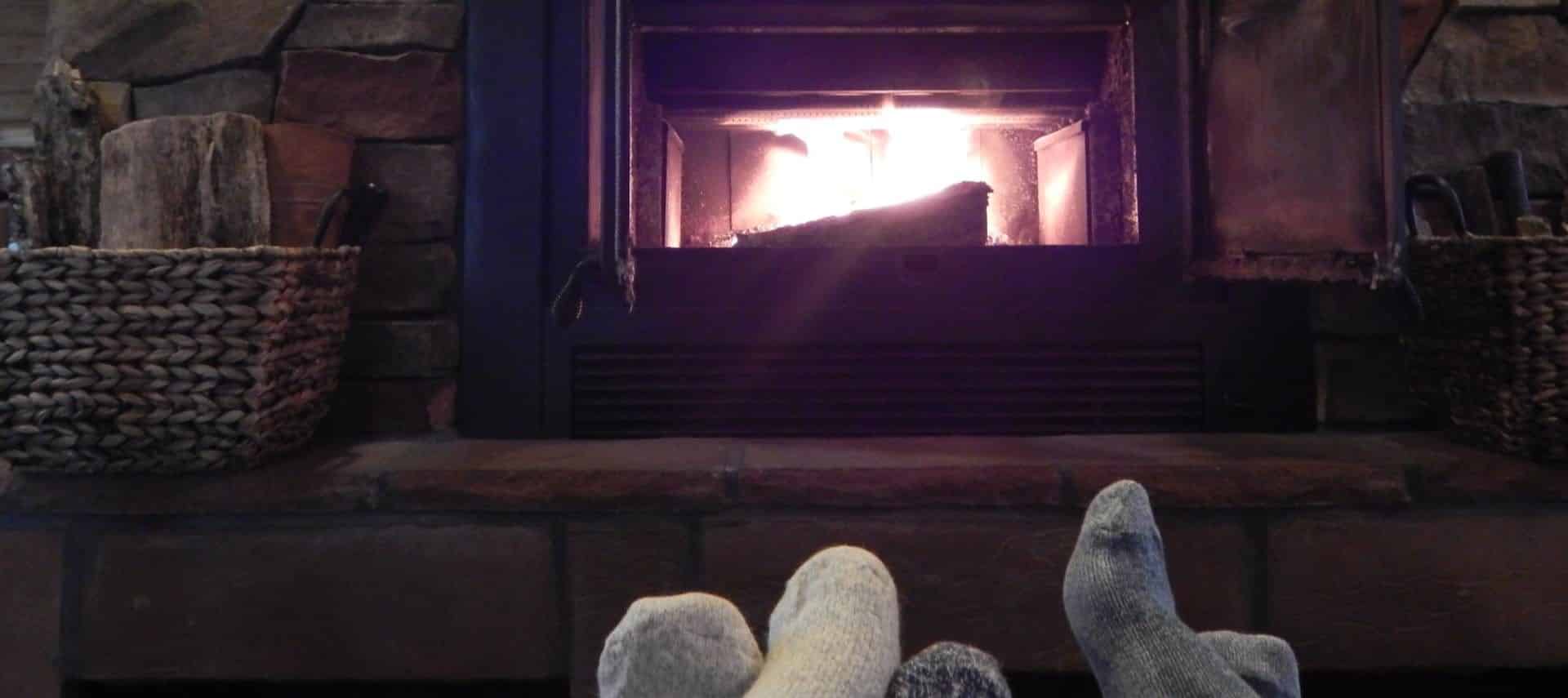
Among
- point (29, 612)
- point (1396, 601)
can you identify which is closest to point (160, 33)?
point (29, 612)

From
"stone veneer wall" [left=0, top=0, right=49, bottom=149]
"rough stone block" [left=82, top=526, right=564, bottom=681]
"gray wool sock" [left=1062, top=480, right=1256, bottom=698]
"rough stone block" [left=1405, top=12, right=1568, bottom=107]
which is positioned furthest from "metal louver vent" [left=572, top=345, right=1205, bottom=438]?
"stone veneer wall" [left=0, top=0, right=49, bottom=149]

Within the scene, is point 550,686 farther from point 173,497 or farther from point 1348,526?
point 1348,526

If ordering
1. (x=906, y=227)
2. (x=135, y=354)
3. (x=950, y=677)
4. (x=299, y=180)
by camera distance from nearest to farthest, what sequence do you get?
(x=950, y=677) → (x=135, y=354) → (x=299, y=180) → (x=906, y=227)

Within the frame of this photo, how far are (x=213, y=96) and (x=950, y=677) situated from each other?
1.09m

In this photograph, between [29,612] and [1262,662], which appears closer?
[1262,662]

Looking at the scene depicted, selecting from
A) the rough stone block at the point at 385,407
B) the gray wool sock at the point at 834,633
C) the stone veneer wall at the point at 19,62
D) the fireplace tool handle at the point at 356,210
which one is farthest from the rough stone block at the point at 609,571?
the stone veneer wall at the point at 19,62

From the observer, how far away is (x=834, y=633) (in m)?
0.71

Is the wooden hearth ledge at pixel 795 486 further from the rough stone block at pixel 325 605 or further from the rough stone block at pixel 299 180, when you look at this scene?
the rough stone block at pixel 299 180

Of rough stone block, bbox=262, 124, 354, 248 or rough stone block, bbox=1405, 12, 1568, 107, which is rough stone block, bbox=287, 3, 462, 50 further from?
rough stone block, bbox=1405, 12, 1568, 107

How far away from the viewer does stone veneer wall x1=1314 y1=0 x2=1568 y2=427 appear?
117 centimetres

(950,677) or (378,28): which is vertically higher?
(378,28)

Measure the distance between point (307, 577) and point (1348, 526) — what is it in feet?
3.39

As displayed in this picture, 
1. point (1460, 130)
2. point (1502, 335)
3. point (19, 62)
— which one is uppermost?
point (19, 62)

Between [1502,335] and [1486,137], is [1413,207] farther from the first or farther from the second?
[1502,335]
